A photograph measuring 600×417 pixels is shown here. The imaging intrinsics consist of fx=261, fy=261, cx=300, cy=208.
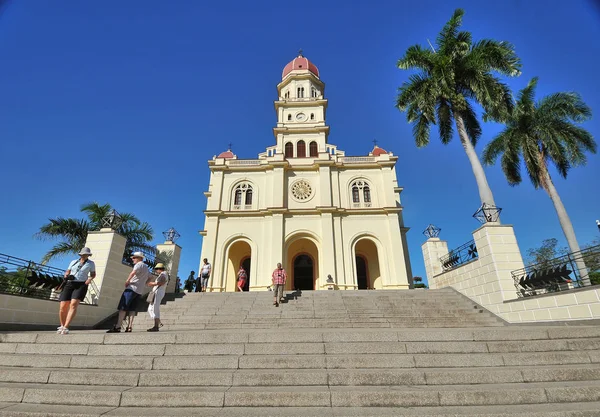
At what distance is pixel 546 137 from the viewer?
14.5m

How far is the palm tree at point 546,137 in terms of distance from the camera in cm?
1402

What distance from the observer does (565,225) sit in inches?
504

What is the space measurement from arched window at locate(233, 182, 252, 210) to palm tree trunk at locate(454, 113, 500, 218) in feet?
48.6

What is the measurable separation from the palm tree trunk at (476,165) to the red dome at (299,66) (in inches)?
777

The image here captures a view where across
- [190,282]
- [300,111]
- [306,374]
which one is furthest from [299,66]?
[306,374]

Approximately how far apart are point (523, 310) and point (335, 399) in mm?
7320

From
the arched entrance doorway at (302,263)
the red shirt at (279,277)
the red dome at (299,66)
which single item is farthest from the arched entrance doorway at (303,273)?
the red dome at (299,66)

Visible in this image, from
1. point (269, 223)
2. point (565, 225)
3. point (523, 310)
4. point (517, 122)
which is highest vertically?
point (517, 122)

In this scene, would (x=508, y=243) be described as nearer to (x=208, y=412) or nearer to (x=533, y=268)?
(x=533, y=268)

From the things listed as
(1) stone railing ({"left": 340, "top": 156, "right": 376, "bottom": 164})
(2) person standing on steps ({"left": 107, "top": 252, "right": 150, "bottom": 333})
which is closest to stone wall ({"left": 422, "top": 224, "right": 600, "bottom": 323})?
(2) person standing on steps ({"left": 107, "top": 252, "right": 150, "bottom": 333})

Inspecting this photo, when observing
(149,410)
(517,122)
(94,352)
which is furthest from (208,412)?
(517,122)

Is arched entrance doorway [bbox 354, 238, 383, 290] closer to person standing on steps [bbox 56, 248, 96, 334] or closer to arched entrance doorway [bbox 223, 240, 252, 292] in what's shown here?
arched entrance doorway [bbox 223, 240, 252, 292]

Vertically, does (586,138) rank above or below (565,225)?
above

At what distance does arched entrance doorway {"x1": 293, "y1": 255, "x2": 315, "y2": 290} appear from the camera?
66.9 feet
